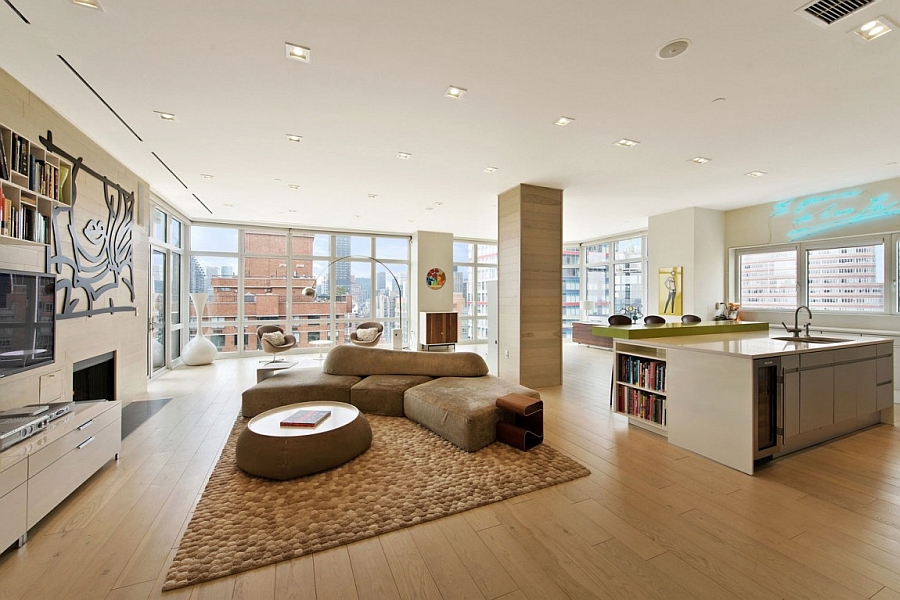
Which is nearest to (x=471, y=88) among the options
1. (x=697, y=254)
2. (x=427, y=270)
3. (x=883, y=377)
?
(x=883, y=377)

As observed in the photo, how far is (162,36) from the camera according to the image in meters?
2.42

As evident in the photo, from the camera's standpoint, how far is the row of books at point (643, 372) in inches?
143

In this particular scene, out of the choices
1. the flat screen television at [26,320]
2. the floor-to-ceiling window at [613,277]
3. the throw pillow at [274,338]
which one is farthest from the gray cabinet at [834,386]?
the throw pillow at [274,338]

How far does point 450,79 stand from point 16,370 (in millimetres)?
Answer: 3614

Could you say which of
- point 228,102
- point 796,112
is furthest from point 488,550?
point 796,112

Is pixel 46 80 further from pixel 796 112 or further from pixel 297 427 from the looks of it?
pixel 796 112

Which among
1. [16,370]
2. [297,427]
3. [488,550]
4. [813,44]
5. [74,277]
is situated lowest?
[488,550]

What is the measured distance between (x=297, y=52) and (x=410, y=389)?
3.10 meters

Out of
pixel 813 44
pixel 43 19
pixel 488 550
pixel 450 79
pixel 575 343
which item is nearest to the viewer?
pixel 488 550

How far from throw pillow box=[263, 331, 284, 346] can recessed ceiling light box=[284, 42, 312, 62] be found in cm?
541

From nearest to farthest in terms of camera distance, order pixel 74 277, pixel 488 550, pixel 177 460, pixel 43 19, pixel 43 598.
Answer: pixel 43 598, pixel 488 550, pixel 43 19, pixel 177 460, pixel 74 277

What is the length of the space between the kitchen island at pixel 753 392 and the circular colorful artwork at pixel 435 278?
6.39 meters

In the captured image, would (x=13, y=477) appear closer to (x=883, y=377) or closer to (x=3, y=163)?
(x=3, y=163)

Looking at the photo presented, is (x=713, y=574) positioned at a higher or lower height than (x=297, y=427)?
lower
